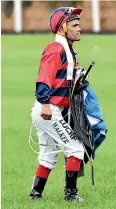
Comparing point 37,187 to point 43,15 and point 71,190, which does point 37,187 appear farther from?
point 43,15

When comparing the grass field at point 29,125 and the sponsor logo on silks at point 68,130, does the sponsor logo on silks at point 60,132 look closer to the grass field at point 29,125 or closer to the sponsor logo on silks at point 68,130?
the sponsor logo on silks at point 68,130

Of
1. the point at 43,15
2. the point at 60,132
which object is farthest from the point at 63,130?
the point at 43,15

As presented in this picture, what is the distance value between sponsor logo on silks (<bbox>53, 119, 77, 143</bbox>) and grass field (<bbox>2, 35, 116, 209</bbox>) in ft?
1.95

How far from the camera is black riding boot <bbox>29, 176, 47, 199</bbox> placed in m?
8.84

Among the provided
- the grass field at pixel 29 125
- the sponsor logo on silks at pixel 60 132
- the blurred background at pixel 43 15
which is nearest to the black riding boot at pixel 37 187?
the grass field at pixel 29 125

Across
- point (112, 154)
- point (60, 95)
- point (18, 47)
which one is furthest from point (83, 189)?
point (18, 47)

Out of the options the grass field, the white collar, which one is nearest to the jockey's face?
A: the white collar

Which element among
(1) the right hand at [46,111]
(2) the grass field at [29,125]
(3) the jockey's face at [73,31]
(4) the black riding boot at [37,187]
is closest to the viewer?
(1) the right hand at [46,111]

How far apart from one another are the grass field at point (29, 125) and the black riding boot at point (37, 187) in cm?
8

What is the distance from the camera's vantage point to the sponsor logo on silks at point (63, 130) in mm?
8508

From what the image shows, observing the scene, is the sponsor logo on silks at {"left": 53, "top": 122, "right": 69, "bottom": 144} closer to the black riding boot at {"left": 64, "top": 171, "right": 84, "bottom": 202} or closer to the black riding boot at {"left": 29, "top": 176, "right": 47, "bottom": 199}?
the black riding boot at {"left": 64, "top": 171, "right": 84, "bottom": 202}

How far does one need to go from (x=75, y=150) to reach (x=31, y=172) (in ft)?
8.40

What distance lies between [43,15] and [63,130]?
31282mm

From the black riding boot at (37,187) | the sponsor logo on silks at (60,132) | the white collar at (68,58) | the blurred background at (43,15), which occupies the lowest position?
the blurred background at (43,15)
